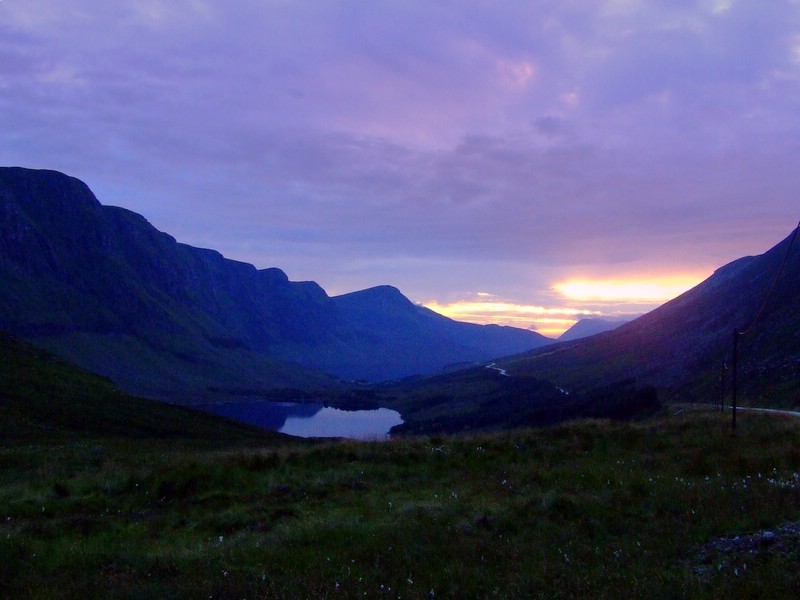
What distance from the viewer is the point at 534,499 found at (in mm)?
13984

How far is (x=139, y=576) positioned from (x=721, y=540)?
9143mm

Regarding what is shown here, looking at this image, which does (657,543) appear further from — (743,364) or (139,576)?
(743,364)

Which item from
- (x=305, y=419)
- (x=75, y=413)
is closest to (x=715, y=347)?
(x=305, y=419)

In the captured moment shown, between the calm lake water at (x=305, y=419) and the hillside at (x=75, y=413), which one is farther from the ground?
the hillside at (x=75, y=413)

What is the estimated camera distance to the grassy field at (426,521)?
9.24m

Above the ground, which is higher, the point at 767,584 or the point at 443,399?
the point at 767,584

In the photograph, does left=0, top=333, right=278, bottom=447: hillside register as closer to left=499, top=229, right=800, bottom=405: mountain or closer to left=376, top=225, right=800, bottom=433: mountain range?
left=499, top=229, right=800, bottom=405: mountain

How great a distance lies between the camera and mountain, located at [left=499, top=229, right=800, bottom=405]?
240ft

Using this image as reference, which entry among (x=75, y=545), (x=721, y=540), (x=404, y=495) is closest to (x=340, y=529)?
(x=404, y=495)

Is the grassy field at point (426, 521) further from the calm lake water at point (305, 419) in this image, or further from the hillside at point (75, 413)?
the calm lake water at point (305, 419)

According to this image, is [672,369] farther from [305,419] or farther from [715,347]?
[305,419]

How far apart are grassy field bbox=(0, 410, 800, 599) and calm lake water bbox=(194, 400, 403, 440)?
8765 centimetres

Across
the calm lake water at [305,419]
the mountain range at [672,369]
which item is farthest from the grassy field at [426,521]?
the calm lake water at [305,419]

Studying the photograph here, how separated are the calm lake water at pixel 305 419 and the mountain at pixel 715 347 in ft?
147
